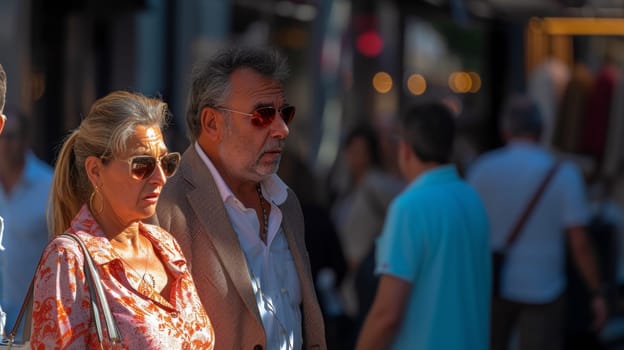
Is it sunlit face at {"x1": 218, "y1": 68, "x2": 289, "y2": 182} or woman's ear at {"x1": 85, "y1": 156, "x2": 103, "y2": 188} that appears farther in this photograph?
sunlit face at {"x1": 218, "y1": 68, "x2": 289, "y2": 182}

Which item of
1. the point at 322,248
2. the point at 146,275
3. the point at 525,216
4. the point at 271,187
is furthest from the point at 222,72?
the point at 525,216

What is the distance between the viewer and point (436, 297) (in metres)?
5.10

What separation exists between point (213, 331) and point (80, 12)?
289 inches

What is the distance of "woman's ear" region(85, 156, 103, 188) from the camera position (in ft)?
10.9

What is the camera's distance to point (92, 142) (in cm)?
331

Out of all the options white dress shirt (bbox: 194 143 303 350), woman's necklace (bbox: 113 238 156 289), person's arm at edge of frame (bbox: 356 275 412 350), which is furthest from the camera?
person's arm at edge of frame (bbox: 356 275 412 350)

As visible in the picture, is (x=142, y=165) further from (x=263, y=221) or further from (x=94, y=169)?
(x=263, y=221)

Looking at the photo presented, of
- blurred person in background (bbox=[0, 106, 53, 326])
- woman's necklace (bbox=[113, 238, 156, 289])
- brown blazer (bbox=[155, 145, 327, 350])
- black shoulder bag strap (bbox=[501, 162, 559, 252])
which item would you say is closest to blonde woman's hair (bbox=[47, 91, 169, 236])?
woman's necklace (bbox=[113, 238, 156, 289])

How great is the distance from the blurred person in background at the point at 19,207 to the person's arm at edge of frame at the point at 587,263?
9.39ft

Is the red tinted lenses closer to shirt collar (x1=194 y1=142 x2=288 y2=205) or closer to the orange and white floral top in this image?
shirt collar (x1=194 y1=142 x2=288 y2=205)

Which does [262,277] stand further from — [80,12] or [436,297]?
[80,12]

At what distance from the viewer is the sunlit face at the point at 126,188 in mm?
3309

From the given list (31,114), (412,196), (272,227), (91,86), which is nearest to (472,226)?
(412,196)

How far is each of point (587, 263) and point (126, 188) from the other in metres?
4.52
